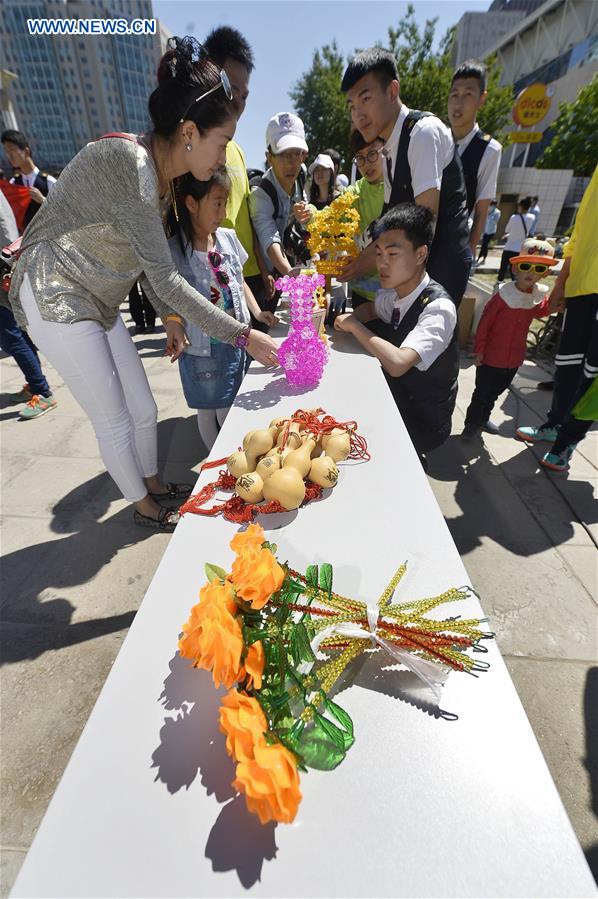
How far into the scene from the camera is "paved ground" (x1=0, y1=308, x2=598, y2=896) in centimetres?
139

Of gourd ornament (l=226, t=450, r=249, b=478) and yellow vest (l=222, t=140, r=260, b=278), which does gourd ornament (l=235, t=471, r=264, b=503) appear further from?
yellow vest (l=222, t=140, r=260, b=278)

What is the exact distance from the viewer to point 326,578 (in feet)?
2.66

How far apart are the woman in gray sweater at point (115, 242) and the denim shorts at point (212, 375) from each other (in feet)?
0.69

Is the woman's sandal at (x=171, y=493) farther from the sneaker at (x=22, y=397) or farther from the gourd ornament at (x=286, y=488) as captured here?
the sneaker at (x=22, y=397)

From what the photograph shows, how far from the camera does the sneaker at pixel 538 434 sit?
3.08m

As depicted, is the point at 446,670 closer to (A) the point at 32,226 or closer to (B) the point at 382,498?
(B) the point at 382,498

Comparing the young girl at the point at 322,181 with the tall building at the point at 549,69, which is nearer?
the young girl at the point at 322,181

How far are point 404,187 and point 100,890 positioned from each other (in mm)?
2563

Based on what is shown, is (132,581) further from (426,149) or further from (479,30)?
(479,30)

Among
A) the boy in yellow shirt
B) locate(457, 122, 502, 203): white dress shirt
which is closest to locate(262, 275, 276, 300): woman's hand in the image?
locate(457, 122, 502, 203): white dress shirt

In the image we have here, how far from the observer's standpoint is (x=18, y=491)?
2.62 metres

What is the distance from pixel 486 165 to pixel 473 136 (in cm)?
22

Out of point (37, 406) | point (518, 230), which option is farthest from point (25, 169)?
point (518, 230)

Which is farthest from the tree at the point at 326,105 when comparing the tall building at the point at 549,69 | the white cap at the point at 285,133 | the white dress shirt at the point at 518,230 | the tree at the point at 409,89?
the white cap at the point at 285,133
